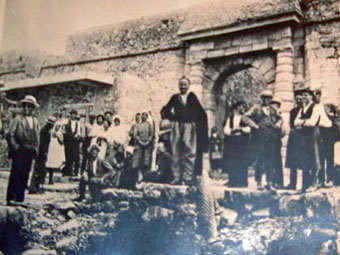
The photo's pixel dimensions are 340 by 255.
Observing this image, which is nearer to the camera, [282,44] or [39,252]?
[282,44]

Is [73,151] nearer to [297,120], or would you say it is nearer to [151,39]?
[151,39]

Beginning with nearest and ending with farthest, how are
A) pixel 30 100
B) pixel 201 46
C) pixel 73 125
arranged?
pixel 201 46, pixel 73 125, pixel 30 100

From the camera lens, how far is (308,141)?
12.0ft

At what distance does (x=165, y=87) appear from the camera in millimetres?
4422

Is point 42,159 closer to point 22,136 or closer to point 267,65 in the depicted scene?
point 22,136

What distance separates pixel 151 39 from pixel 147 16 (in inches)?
10.4

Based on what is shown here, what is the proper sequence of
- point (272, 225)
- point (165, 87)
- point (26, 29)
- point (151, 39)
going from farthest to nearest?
point (26, 29), point (151, 39), point (165, 87), point (272, 225)

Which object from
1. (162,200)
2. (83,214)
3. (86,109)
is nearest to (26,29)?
(86,109)

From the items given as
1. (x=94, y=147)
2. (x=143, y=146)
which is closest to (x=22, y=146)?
(x=94, y=147)

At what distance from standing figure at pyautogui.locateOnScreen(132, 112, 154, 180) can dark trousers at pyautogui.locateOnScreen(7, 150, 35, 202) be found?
1.38 m

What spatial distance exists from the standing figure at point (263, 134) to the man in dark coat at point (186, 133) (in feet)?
1.55

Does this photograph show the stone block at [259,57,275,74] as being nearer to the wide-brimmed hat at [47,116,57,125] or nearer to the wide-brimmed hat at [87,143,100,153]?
the wide-brimmed hat at [87,143,100,153]

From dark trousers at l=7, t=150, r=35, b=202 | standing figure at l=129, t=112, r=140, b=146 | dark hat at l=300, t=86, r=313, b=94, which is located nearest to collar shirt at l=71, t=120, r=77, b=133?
dark trousers at l=7, t=150, r=35, b=202

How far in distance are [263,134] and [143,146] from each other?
49.4 inches
